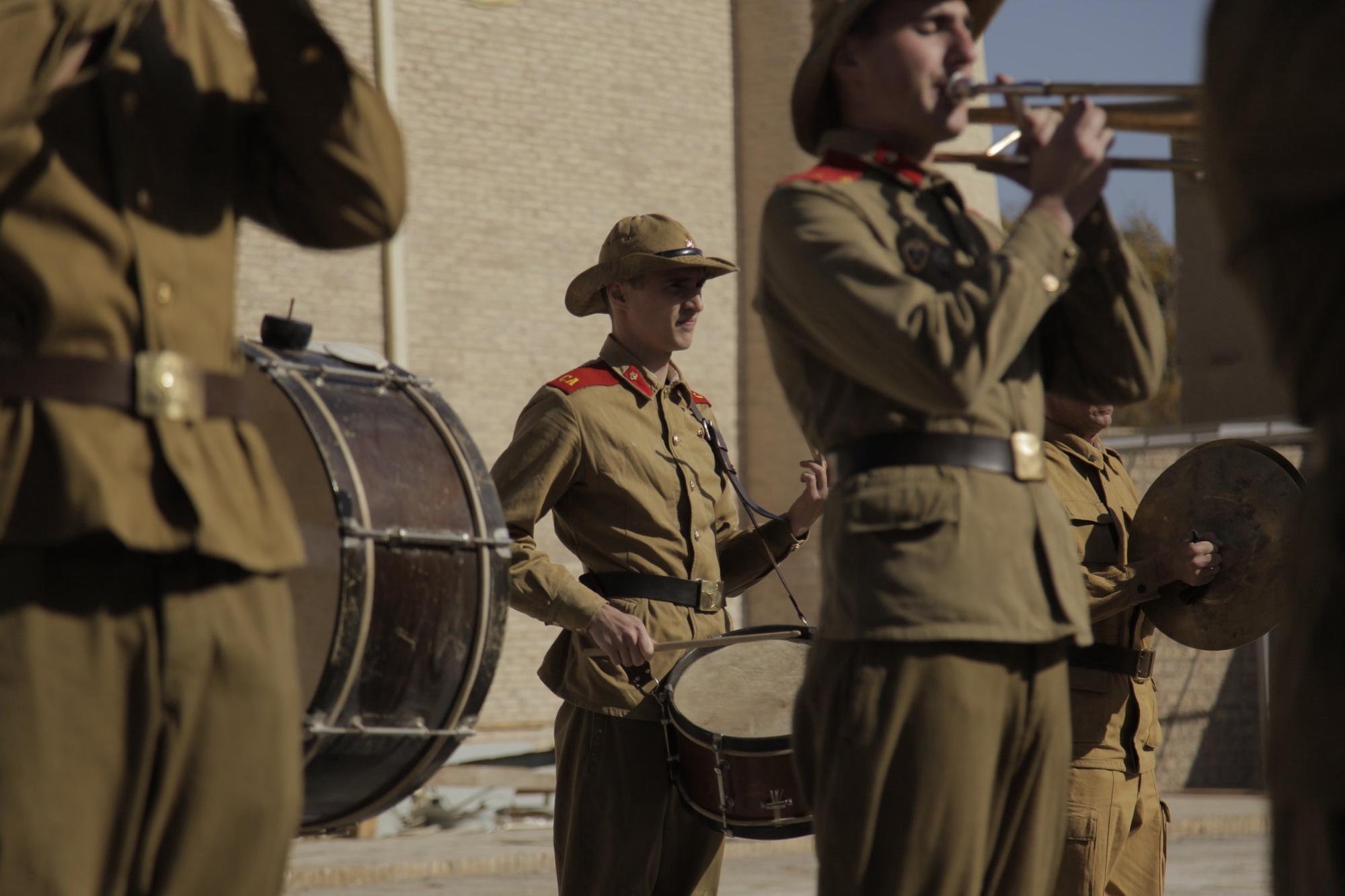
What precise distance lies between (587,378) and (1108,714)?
178cm

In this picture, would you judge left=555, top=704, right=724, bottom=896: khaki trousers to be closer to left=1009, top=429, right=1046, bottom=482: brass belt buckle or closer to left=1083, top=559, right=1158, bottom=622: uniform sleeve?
left=1083, top=559, right=1158, bottom=622: uniform sleeve

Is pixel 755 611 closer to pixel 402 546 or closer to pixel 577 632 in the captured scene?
pixel 577 632

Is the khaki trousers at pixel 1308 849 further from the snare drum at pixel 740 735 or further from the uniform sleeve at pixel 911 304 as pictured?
the snare drum at pixel 740 735

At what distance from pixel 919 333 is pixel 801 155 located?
17165 millimetres

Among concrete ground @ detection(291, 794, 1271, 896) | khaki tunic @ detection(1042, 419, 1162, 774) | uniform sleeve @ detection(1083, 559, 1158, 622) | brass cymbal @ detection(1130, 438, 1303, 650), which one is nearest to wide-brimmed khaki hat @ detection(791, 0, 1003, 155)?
khaki tunic @ detection(1042, 419, 1162, 774)

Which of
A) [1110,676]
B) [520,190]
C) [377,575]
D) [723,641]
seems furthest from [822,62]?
[520,190]

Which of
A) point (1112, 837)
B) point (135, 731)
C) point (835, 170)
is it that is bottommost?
point (1112, 837)

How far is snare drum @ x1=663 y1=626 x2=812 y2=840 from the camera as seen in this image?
4359 mm

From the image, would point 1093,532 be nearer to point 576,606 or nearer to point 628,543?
point 628,543

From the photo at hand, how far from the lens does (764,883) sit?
928cm

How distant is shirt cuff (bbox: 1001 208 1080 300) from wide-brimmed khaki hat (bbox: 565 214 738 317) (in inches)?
85.2

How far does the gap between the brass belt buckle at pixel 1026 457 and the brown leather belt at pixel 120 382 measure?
1321mm

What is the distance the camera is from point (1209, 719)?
14.8m

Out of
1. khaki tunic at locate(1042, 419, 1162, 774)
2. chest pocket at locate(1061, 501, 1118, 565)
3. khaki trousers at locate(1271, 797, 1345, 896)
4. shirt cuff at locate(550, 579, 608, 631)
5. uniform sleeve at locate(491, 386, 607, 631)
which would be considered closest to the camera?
khaki trousers at locate(1271, 797, 1345, 896)
